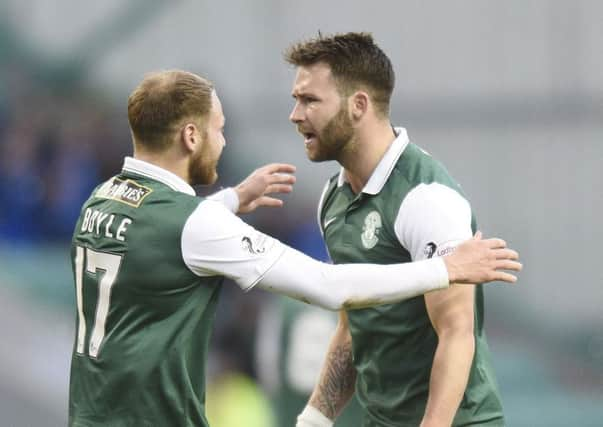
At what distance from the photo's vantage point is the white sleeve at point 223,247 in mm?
3824

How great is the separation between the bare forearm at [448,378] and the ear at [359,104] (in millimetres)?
900

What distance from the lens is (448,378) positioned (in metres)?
3.98

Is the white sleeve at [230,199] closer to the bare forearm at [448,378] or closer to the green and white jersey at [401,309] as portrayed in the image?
the green and white jersey at [401,309]

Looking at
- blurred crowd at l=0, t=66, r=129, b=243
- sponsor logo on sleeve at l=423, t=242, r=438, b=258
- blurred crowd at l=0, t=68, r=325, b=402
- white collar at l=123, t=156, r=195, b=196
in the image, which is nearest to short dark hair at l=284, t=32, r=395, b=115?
sponsor logo on sleeve at l=423, t=242, r=438, b=258

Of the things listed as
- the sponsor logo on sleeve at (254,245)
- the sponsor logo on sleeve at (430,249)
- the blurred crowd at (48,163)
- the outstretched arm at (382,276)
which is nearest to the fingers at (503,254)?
the outstretched arm at (382,276)

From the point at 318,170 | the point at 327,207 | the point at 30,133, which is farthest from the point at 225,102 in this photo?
the point at 327,207

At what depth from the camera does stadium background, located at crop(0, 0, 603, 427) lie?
917 centimetres

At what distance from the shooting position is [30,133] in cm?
944

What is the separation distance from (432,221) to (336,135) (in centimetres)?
59

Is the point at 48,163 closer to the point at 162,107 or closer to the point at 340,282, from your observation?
the point at 162,107

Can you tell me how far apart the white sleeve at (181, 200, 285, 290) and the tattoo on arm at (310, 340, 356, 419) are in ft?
3.14

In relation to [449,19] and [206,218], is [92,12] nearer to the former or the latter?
[449,19]

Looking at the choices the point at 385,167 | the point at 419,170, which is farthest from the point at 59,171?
the point at 419,170

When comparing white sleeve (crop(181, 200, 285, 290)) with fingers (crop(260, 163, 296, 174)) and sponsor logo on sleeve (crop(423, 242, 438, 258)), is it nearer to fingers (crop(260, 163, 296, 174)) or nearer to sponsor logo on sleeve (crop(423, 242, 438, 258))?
sponsor logo on sleeve (crop(423, 242, 438, 258))
